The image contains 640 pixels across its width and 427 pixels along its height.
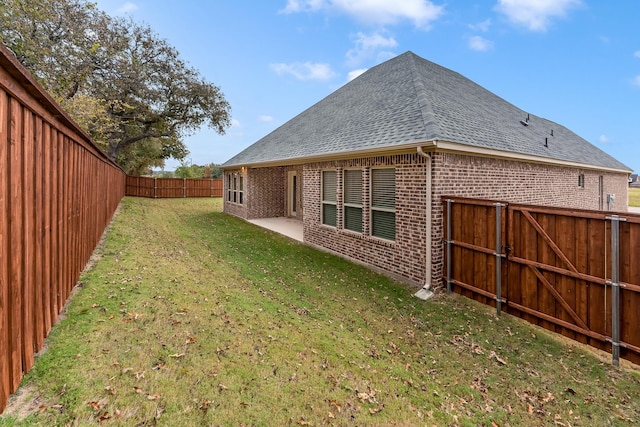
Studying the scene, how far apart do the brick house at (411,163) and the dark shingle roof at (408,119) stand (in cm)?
5

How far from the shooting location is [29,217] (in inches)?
106

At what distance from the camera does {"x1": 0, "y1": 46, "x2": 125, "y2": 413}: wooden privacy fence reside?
2217 mm

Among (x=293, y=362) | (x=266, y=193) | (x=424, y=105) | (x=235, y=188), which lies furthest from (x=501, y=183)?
(x=235, y=188)

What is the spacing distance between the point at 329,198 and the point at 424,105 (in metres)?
3.58

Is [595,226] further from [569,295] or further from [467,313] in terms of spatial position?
[467,313]

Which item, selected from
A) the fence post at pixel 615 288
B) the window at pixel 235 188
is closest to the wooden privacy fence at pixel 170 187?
the window at pixel 235 188

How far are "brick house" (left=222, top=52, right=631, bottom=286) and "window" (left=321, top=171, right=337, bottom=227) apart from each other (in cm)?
4

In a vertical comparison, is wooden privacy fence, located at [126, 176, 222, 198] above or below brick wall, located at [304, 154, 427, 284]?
above

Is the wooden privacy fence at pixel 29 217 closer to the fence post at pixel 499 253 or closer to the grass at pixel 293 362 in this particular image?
the grass at pixel 293 362

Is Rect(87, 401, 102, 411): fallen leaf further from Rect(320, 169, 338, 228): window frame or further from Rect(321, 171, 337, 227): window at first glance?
Rect(321, 171, 337, 227): window

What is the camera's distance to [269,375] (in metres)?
3.36

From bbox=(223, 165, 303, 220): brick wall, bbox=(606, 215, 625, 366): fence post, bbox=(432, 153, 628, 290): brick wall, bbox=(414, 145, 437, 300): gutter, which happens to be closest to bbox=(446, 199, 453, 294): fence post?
bbox=(432, 153, 628, 290): brick wall

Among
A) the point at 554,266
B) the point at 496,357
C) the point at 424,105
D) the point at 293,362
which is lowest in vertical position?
the point at 496,357

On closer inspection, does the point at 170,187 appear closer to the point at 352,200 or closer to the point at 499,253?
the point at 352,200
